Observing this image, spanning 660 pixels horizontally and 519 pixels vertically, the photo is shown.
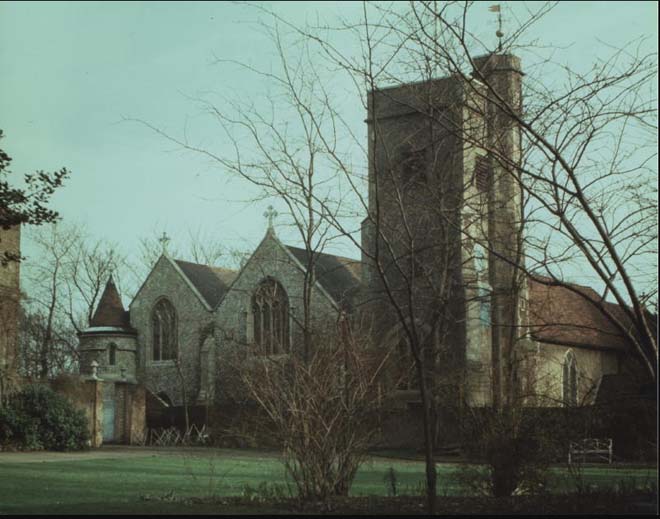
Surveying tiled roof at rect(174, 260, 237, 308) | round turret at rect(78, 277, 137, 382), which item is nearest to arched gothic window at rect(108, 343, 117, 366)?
round turret at rect(78, 277, 137, 382)

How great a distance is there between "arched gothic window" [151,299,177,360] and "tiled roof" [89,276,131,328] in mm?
1658

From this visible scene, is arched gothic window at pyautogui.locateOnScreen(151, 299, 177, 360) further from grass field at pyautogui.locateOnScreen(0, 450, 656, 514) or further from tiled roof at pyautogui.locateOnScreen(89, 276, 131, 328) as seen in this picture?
grass field at pyautogui.locateOnScreen(0, 450, 656, 514)

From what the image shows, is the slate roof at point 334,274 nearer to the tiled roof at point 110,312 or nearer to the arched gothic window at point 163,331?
the arched gothic window at point 163,331

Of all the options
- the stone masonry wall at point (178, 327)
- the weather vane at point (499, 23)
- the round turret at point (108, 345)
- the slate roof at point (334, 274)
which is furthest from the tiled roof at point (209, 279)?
the weather vane at point (499, 23)

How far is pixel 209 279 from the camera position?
5503 cm

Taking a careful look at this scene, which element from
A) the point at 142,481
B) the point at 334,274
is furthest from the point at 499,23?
the point at 334,274

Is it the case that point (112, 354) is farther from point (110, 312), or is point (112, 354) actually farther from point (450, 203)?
point (450, 203)

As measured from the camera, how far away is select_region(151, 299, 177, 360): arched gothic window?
173ft

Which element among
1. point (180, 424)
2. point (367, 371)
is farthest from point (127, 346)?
point (367, 371)

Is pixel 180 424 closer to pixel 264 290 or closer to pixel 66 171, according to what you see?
pixel 264 290

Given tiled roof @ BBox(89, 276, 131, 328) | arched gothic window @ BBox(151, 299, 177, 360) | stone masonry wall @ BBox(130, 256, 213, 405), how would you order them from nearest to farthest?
stone masonry wall @ BBox(130, 256, 213, 405) → arched gothic window @ BBox(151, 299, 177, 360) → tiled roof @ BBox(89, 276, 131, 328)

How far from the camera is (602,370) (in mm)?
49469

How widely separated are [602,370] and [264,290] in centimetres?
1733

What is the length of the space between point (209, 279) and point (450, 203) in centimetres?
3367
